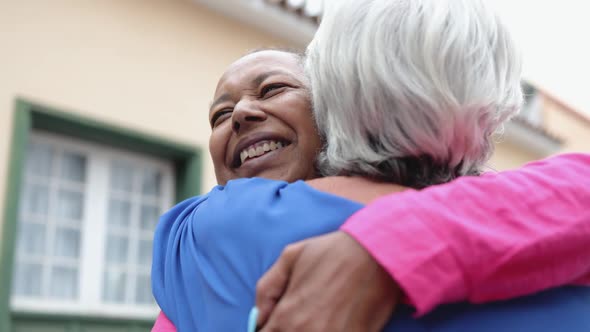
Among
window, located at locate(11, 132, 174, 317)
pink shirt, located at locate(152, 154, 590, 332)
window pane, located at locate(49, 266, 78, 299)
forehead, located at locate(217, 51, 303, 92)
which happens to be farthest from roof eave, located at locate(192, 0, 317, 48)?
pink shirt, located at locate(152, 154, 590, 332)

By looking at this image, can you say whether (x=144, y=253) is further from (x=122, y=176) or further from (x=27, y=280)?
(x=27, y=280)

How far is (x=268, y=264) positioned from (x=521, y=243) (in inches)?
14.7

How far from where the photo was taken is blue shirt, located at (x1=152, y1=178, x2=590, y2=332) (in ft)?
3.69

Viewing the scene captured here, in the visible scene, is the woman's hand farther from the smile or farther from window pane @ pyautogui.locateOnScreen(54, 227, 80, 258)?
window pane @ pyautogui.locateOnScreen(54, 227, 80, 258)

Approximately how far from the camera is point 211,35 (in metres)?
7.79

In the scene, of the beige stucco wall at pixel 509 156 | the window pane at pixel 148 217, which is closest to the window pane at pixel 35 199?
the window pane at pixel 148 217

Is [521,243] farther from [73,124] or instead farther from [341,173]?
[73,124]

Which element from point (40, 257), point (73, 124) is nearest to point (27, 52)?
point (73, 124)

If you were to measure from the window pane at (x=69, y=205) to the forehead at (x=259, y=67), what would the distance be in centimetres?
497

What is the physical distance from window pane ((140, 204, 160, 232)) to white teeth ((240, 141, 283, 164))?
556cm

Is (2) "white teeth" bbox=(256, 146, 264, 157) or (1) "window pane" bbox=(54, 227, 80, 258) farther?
(1) "window pane" bbox=(54, 227, 80, 258)

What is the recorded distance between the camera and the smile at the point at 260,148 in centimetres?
173

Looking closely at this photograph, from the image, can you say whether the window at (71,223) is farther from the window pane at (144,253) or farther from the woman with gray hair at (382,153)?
the woman with gray hair at (382,153)

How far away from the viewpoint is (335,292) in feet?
3.46
